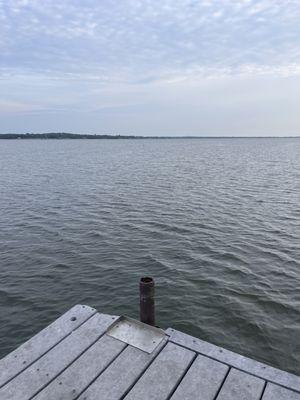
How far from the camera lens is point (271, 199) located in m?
29.5

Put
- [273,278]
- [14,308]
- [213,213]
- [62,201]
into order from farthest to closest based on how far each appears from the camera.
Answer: [62,201], [213,213], [273,278], [14,308]

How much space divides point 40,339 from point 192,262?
967 cm

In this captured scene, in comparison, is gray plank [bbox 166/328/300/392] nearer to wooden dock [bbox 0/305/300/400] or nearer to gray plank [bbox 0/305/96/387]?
wooden dock [bbox 0/305/300/400]

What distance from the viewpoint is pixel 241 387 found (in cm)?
577

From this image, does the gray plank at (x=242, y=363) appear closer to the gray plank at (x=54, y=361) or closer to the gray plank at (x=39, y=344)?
the gray plank at (x=54, y=361)

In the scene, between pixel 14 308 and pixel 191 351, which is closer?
pixel 191 351

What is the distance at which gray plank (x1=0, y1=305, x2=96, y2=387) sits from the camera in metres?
6.20

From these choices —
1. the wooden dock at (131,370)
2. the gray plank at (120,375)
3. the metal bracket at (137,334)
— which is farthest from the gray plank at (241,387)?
the metal bracket at (137,334)

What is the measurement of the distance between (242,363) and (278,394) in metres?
0.81

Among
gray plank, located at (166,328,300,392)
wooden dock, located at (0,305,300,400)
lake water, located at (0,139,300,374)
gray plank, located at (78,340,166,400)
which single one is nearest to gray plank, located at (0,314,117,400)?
wooden dock, located at (0,305,300,400)

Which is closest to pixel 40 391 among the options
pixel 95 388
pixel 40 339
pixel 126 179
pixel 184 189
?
A: pixel 95 388

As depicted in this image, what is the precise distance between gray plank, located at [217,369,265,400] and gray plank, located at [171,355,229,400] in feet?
0.38

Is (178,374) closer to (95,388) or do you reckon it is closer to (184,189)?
(95,388)

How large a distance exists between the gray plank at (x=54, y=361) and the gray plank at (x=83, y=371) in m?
0.13
